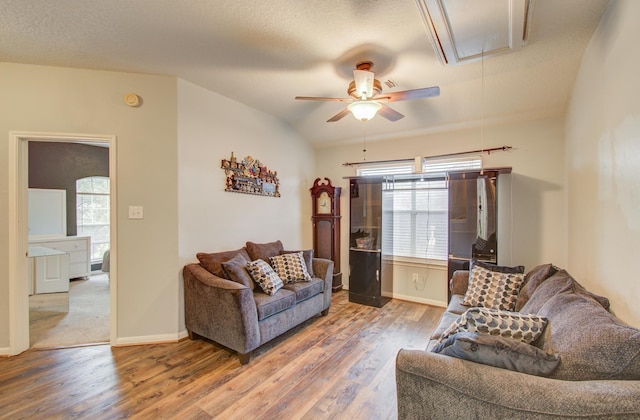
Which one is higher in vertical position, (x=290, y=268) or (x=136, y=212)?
(x=136, y=212)

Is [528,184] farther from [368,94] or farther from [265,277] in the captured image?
[265,277]

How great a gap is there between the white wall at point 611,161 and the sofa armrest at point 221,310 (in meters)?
2.40

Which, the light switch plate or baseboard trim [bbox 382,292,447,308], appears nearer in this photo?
the light switch plate

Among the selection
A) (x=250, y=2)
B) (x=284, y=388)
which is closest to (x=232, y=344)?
(x=284, y=388)

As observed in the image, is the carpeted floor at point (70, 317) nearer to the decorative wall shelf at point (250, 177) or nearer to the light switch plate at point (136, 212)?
the light switch plate at point (136, 212)

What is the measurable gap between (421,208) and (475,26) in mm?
2501

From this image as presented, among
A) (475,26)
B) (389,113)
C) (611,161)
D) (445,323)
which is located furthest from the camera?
(389,113)

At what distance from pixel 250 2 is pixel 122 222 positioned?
88.1 inches

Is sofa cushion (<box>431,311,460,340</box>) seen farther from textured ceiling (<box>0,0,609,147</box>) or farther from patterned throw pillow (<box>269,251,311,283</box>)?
textured ceiling (<box>0,0,609,147</box>)

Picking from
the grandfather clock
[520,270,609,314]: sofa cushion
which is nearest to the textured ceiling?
the grandfather clock

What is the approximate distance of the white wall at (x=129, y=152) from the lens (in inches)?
96.9

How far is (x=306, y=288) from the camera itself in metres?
3.11

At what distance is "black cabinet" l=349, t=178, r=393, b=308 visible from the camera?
12.9ft

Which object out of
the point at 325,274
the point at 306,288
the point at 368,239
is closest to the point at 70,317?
the point at 306,288
